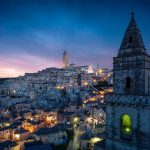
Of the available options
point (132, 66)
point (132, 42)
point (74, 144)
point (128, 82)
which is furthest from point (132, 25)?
point (74, 144)

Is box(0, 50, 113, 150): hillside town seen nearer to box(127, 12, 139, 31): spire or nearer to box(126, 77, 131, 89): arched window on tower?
box(126, 77, 131, 89): arched window on tower

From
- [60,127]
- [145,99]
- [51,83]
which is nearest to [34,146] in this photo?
[60,127]

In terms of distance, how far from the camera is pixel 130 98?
72.4 feet

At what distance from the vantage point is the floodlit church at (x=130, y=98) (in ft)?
69.9

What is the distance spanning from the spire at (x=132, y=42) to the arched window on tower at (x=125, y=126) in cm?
692

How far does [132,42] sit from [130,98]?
613cm

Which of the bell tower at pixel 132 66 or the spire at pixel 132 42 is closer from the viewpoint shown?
the bell tower at pixel 132 66

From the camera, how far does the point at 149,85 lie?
75.4 feet

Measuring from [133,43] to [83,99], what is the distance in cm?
8368

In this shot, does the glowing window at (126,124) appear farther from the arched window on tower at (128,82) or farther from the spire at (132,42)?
the spire at (132,42)

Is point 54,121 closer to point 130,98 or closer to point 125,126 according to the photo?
point 125,126

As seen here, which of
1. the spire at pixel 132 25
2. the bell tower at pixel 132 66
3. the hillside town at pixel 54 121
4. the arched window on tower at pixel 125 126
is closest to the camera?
the bell tower at pixel 132 66

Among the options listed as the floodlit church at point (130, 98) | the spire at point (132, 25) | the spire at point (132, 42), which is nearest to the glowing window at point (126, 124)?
the floodlit church at point (130, 98)

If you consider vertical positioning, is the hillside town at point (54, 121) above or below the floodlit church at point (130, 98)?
below
